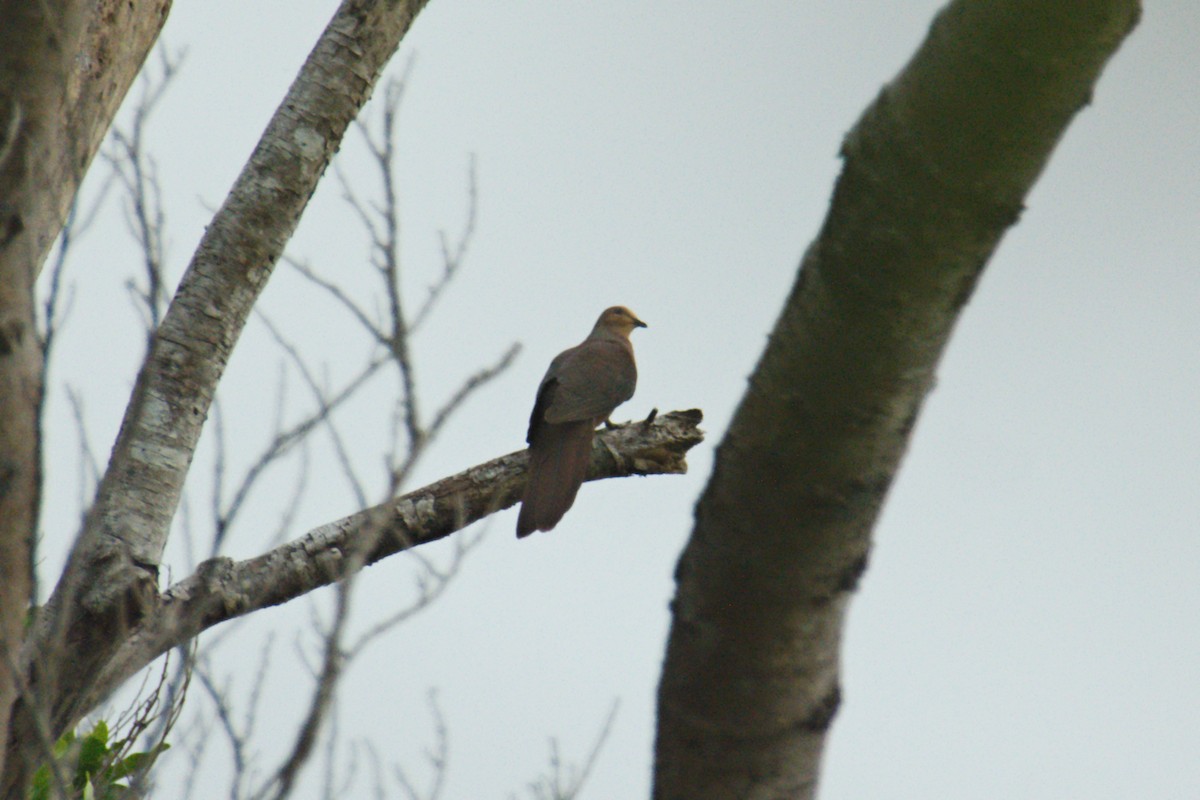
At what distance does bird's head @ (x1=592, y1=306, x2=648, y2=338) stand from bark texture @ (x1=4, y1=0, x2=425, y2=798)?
362 cm

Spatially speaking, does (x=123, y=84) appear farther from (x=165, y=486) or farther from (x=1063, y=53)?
(x=1063, y=53)

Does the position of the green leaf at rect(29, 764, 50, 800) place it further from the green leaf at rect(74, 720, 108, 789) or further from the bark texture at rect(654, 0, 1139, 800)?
the bark texture at rect(654, 0, 1139, 800)

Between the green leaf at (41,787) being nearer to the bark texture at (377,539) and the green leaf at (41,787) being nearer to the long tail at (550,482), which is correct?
the bark texture at (377,539)

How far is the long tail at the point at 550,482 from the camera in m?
4.47

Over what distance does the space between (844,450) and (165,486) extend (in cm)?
219

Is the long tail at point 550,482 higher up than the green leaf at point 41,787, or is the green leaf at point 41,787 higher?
the long tail at point 550,482

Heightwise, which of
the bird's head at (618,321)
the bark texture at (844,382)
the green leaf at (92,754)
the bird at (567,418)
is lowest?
the bark texture at (844,382)

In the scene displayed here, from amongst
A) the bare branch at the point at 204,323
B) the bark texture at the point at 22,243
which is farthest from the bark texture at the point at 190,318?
the bark texture at the point at 22,243

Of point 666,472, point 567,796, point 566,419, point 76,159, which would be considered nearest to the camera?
point 76,159

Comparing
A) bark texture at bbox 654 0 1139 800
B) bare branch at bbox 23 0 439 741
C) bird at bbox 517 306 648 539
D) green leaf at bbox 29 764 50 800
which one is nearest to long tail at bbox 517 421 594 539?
bird at bbox 517 306 648 539

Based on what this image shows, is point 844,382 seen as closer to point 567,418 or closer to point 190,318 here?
point 190,318

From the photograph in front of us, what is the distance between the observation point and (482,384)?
1.41m

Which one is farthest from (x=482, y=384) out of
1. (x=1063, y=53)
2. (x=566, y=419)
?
(x=566, y=419)

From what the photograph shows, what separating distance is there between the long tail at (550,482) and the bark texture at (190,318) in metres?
1.59
